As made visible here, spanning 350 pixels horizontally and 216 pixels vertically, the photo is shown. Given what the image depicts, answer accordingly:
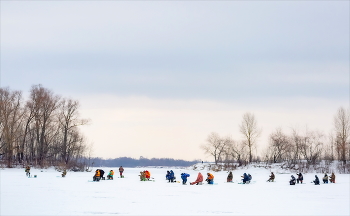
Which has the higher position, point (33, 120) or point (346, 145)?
point (33, 120)

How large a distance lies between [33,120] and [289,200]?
50314mm

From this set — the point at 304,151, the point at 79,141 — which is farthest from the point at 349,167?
the point at 79,141

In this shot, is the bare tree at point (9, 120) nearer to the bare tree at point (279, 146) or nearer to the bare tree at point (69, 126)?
the bare tree at point (69, 126)

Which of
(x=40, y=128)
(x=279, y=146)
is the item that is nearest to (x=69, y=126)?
(x=40, y=128)

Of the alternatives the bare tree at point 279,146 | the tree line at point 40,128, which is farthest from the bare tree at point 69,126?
the bare tree at point 279,146

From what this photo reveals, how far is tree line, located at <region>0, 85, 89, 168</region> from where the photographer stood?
57750 millimetres

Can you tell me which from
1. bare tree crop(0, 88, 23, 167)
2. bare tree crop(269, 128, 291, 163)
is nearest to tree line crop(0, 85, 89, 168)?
bare tree crop(0, 88, 23, 167)

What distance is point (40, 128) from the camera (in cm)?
6272

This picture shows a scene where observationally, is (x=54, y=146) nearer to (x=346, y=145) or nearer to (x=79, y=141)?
(x=79, y=141)

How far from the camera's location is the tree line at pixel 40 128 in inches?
2274

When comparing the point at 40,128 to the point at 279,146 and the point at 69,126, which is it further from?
the point at 279,146

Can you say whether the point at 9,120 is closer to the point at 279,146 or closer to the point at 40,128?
the point at 40,128

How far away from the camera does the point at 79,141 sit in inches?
2507

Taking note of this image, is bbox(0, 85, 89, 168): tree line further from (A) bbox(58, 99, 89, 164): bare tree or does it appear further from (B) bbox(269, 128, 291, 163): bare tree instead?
(B) bbox(269, 128, 291, 163): bare tree
